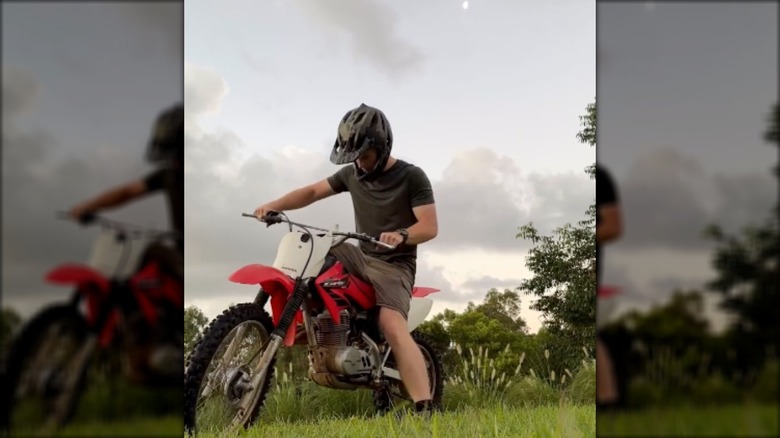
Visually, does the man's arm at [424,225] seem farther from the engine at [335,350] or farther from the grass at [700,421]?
the grass at [700,421]

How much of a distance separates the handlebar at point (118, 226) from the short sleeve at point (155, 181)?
1 cm

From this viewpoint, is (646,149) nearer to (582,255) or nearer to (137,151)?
(137,151)

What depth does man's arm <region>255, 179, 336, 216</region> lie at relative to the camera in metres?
3.61

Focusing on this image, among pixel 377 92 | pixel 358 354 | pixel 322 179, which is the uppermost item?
pixel 377 92

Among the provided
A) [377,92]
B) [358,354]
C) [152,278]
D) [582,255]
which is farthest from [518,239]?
[152,278]

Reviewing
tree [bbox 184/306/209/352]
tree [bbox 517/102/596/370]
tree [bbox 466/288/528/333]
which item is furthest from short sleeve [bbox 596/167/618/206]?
tree [bbox 517/102/596/370]

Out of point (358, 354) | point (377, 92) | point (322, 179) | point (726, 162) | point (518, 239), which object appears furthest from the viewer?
point (518, 239)

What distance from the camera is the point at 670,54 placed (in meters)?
0.20

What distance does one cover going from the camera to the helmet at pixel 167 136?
10.0 inches

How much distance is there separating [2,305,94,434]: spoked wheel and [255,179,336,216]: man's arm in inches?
134

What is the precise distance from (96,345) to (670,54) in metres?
0.20

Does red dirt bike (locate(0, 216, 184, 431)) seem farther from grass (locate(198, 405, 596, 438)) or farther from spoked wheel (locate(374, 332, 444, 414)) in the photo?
spoked wheel (locate(374, 332, 444, 414))

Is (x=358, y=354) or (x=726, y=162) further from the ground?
(x=726, y=162)

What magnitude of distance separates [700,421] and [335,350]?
268 cm
